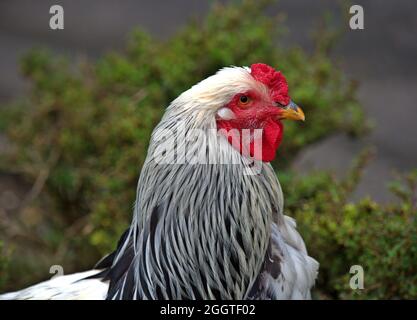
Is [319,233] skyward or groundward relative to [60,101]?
groundward

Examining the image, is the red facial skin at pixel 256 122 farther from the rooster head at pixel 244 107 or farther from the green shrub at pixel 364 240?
the green shrub at pixel 364 240

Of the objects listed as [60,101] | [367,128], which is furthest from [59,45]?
[367,128]

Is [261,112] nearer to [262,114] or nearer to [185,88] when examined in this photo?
[262,114]

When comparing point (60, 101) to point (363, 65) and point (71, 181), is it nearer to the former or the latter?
point (71, 181)

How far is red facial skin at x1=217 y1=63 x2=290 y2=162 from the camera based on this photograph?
2041mm

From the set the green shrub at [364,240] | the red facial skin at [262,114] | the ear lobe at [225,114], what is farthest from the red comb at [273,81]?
the green shrub at [364,240]

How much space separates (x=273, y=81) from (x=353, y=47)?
3.04 metres

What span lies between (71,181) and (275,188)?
2.33 metres

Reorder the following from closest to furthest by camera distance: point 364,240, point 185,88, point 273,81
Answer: point 273,81, point 364,240, point 185,88

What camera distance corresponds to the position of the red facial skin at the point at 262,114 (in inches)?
80.4

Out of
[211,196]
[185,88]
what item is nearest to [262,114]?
[211,196]

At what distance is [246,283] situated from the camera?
2.14 m

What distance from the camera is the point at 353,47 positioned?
4961mm
